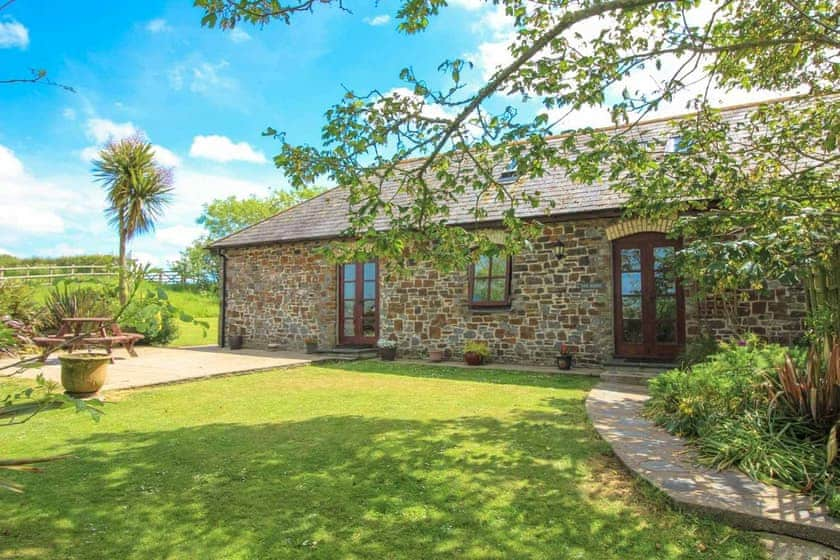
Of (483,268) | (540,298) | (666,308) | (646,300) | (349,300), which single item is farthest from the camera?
(349,300)

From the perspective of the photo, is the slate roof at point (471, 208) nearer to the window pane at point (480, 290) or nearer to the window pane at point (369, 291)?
the window pane at point (480, 290)

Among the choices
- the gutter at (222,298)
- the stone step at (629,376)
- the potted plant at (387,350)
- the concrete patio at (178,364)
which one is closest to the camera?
the stone step at (629,376)

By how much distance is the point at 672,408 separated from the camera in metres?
5.12

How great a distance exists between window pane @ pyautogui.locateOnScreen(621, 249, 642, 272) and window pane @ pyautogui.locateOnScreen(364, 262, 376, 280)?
5857 mm

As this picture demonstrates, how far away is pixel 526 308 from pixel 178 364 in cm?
716

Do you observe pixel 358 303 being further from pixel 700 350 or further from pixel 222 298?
pixel 700 350

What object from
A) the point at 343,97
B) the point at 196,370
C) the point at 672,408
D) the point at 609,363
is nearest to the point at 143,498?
the point at 343,97

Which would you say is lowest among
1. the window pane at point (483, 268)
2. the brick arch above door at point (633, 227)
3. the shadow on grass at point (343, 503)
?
the shadow on grass at point (343, 503)

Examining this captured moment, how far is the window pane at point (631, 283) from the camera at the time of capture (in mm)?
9172

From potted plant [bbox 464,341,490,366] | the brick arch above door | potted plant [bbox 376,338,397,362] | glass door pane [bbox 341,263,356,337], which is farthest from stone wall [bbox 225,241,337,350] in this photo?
the brick arch above door

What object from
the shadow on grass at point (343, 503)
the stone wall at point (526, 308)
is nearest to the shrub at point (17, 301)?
the stone wall at point (526, 308)

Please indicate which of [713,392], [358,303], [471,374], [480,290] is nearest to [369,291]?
[358,303]

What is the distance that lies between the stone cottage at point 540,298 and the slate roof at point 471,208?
44 millimetres

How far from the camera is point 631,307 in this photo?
9.24 meters
